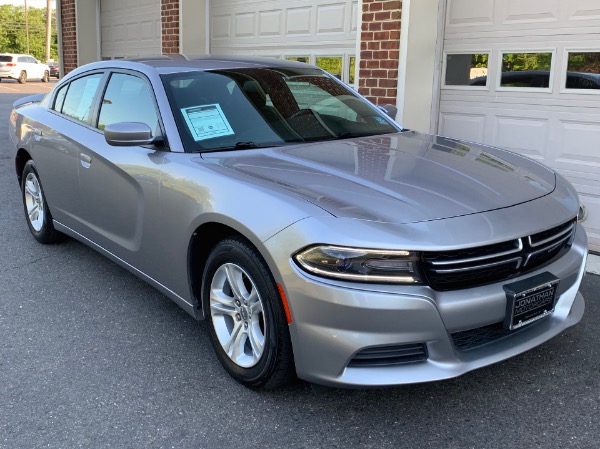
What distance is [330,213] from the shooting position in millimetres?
2609

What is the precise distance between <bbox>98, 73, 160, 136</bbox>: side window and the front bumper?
163cm

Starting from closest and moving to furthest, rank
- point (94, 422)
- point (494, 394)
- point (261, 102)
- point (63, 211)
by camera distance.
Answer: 1. point (94, 422)
2. point (494, 394)
3. point (261, 102)
4. point (63, 211)

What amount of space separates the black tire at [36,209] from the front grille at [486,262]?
12.2ft

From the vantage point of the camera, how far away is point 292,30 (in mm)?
8539

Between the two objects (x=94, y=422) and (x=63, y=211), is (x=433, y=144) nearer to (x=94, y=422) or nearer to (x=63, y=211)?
(x=94, y=422)

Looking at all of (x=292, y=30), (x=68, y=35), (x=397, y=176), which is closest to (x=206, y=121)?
(x=397, y=176)

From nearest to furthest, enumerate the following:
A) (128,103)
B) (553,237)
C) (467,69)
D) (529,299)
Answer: (529,299) < (553,237) < (128,103) < (467,69)

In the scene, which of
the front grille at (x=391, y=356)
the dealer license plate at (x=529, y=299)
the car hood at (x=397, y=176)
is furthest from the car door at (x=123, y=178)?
the dealer license plate at (x=529, y=299)

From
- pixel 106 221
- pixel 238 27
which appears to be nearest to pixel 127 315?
pixel 106 221

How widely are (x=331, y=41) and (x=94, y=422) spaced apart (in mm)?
6237

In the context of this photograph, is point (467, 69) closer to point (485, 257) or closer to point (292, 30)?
point (292, 30)

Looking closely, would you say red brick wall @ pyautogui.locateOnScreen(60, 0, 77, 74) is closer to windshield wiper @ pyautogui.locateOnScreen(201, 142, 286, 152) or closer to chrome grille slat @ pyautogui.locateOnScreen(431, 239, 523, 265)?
windshield wiper @ pyautogui.locateOnScreen(201, 142, 286, 152)

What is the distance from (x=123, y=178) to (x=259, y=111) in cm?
91

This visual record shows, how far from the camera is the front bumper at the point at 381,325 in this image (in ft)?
8.13
